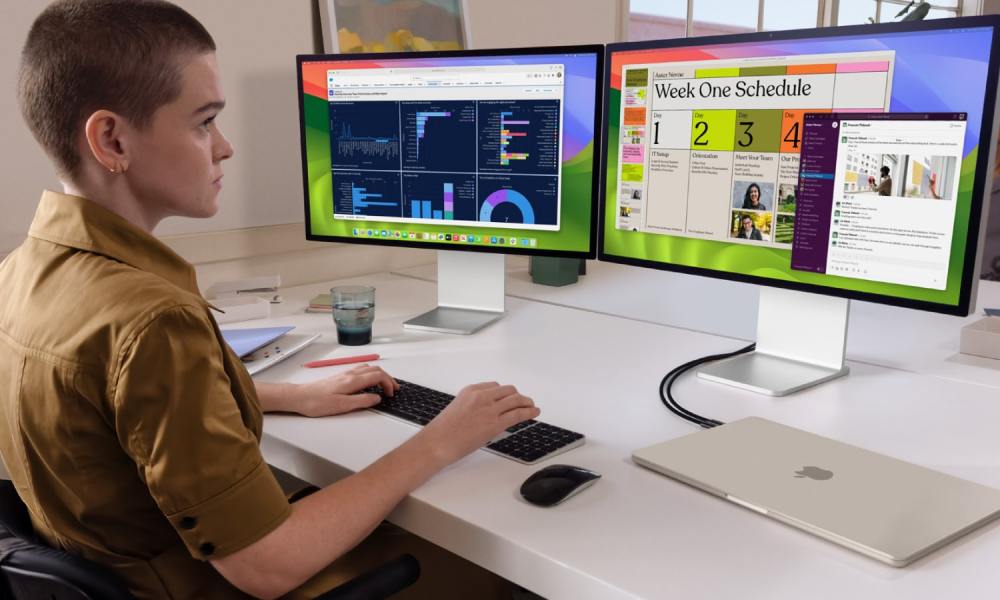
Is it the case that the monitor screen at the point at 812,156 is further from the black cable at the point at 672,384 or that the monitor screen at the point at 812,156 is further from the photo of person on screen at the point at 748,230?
the black cable at the point at 672,384

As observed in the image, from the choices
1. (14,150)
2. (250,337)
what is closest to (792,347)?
(250,337)

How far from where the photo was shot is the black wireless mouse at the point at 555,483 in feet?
Answer: 2.73

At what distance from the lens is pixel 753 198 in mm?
1207

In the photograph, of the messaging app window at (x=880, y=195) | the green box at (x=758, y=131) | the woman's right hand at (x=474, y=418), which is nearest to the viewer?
the woman's right hand at (x=474, y=418)

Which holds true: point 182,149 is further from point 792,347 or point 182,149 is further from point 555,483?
point 792,347

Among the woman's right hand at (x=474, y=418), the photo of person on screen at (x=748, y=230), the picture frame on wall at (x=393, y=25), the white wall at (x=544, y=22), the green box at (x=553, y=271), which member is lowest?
Answer: the woman's right hand at (x=474, y=418)

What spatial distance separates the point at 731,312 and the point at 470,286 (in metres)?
0.53

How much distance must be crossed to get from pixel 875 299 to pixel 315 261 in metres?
1.26

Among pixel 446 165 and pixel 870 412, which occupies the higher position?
pixel 446 165

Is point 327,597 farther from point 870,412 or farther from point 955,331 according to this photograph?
point 955,331

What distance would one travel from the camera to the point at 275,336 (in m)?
1.39

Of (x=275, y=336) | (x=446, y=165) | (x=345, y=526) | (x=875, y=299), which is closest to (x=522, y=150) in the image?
(x=446, y=165)

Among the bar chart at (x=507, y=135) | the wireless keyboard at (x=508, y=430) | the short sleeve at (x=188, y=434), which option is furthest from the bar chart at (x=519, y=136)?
the short sleeve at (x=188, y=434)

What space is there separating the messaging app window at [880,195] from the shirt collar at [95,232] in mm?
832
